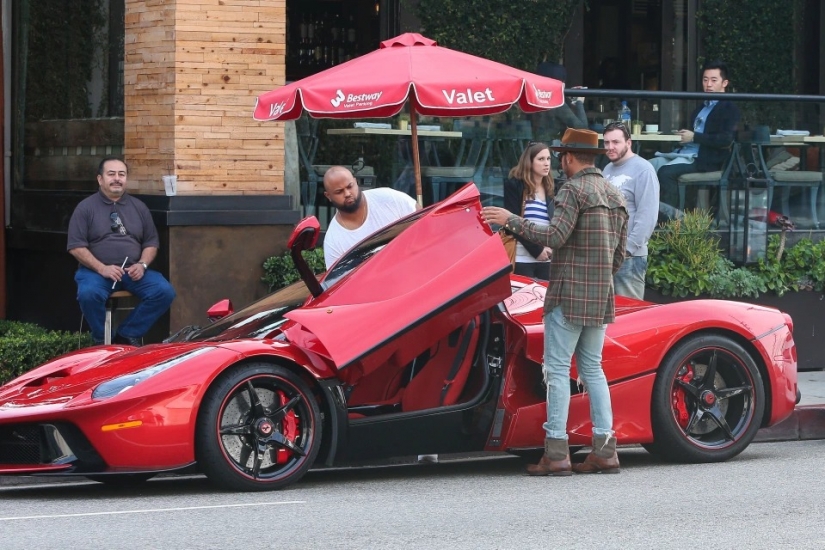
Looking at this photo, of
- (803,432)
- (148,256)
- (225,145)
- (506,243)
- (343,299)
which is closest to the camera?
(343,299)

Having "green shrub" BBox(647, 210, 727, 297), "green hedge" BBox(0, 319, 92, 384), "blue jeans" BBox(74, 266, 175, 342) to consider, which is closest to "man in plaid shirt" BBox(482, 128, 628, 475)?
"blue jeans" BBox(74, 266, 175, 342)

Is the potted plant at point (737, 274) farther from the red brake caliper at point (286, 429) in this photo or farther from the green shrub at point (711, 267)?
the red brake caliper at point (286, 429)

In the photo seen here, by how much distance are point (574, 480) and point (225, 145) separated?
5.32 metres

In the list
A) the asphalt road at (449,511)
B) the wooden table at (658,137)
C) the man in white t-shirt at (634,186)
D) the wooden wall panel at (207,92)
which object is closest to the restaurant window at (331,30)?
the wooden wall panel at (207,92)

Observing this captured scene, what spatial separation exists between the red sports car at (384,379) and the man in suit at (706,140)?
4234mm

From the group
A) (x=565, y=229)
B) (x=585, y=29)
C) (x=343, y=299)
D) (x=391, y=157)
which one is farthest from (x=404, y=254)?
(x=585, y=29)

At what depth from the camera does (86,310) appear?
10.4 metres

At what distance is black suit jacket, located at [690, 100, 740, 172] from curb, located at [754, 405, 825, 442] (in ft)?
10.5

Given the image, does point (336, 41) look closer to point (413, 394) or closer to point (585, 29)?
point (585, 29)

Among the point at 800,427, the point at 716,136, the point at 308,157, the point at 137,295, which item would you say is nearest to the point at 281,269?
the point at 308,157

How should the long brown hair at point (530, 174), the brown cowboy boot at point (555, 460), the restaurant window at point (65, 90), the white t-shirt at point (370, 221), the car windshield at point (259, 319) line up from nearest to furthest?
1. the car windshield at point (259, 319)
2. the brown cowboy boot at point (555, 460)
3. the white t-shirt at point (370, 221)
4. the long brown hair at point (530, 174)
5. the restaurant window at point (65, 90)

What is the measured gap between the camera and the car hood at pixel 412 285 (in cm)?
701

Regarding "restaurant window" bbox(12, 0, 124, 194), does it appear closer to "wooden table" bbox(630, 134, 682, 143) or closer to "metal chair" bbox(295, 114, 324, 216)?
"metal chair" bbox(295, 114, 324, 216)

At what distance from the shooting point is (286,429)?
7082 millimetres
